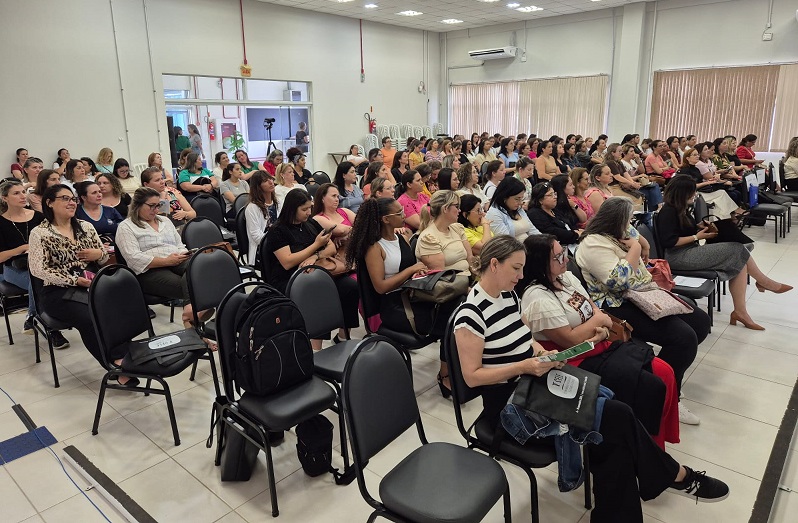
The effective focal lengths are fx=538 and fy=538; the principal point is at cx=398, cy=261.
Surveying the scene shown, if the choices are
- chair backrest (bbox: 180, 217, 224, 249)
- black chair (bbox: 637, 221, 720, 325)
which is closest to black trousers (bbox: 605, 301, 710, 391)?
black chair (bbox: 637, 221, 720, 325)

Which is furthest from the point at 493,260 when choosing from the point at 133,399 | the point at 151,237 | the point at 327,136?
the point at 327,136

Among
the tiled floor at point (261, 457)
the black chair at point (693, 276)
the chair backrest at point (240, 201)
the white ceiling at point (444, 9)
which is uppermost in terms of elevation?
the white ceiling at point (444, 9)

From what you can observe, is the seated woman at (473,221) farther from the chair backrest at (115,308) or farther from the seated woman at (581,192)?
the chair backrest at (115,308)

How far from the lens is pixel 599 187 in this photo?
545 centimetres

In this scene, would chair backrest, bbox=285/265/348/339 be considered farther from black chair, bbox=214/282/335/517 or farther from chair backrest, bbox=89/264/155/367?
chair backrest, bbox=89/264/155/367

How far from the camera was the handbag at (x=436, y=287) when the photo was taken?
2988mm

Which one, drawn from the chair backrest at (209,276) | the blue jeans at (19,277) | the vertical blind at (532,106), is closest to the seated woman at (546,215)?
the chair backrest at (209,276)

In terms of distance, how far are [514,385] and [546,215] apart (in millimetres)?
2575

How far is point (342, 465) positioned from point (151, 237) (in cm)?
217

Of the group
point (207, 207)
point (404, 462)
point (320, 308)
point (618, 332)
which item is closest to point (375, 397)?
point (404, 462)

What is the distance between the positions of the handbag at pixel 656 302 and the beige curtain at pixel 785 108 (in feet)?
31.3

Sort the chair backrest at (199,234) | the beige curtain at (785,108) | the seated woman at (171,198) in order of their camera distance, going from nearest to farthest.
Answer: the chair backrest at (199,234), the seated woman at (171,198), the beige curtain at (785,108)

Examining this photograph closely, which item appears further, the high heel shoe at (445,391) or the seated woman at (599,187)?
the seated woman at (599,187)

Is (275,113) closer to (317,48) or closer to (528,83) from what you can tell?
(317,48)
